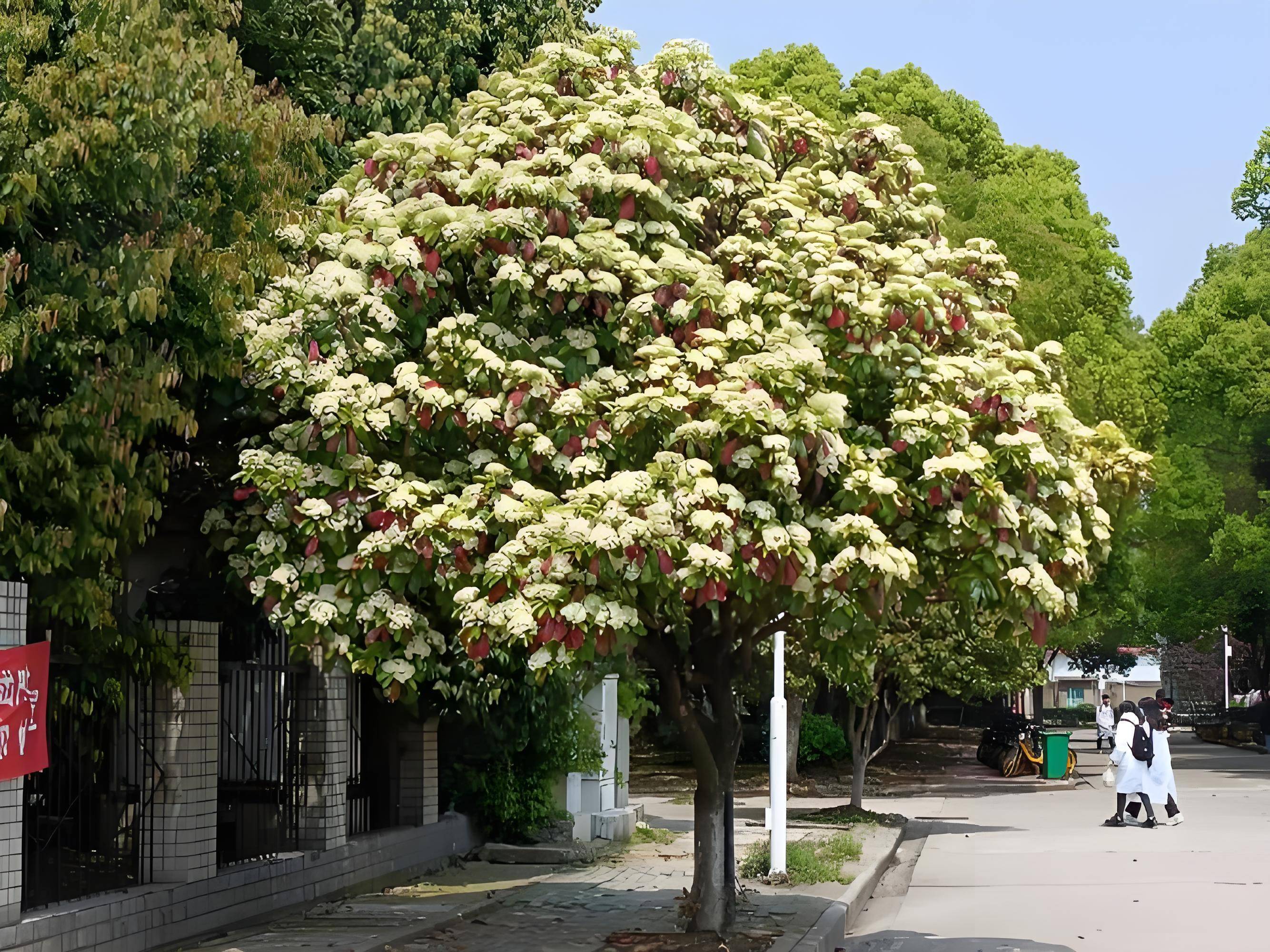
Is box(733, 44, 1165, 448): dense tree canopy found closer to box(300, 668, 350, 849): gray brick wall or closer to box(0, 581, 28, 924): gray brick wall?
box(300, 668, 350, 849): gray brick wall

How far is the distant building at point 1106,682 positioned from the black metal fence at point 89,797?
9009 centimetres

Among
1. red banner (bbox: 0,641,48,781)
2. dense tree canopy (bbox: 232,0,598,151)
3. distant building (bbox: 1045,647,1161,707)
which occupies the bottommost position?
distant building (bbox: 1045,647,1161,707)

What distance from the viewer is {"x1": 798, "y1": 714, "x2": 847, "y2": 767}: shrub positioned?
35312 mm

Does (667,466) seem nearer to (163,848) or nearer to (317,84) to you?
(163,848)

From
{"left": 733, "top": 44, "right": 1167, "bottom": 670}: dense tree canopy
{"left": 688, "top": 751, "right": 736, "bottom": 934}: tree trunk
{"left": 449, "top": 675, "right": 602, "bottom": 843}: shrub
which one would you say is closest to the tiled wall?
{"left": 449, "top": 675, "right": 602, "bottom": 843}: shrub

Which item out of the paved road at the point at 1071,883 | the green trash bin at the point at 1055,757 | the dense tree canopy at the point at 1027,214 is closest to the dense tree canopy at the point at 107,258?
the paved road at the point at 1071,883

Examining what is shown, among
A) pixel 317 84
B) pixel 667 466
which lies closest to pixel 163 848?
pixel 667 466

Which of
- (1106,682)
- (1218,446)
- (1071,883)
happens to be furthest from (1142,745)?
(1106,682)

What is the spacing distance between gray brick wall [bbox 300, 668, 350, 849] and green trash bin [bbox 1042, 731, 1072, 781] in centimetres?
2432

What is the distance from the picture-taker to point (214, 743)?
13.1m

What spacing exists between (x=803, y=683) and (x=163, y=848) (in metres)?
17.1

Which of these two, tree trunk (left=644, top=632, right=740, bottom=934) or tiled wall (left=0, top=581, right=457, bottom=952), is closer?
tiled wall (left=0, top=581, right=457, bottom=952)

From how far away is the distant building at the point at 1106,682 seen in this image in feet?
362

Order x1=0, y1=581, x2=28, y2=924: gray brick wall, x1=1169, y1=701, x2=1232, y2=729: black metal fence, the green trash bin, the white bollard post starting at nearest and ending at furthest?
1. x1=0, y1=581, x2=28, y2=924: gray brick wall
2. the white bollard post
3. the green trash bin
4. x1=1169, y1=701, x2=1232, y2=729: black metal fence
